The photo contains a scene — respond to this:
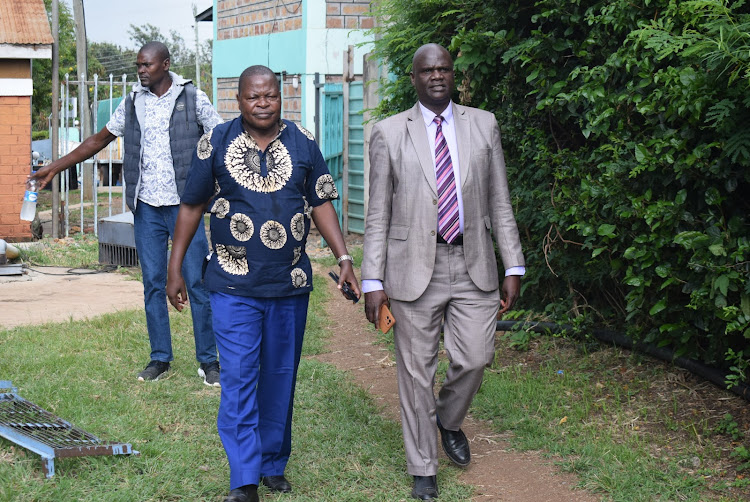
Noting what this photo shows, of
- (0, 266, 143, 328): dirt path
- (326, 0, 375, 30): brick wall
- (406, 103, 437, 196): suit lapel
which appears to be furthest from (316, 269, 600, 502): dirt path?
(326, 0, 375, 30): brick wall

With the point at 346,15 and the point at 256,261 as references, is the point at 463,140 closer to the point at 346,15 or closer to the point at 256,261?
the point at 256,261

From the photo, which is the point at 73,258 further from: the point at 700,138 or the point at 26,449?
the point at 700,138

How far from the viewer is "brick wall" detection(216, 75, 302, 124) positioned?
49.2 feet

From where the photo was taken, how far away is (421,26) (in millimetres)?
7230

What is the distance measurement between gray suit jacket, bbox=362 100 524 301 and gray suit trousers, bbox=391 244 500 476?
7cm

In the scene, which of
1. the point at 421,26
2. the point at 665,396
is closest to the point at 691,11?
the point at 665,396

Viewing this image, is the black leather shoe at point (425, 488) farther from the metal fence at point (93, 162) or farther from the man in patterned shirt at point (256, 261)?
the metal fence at point (93, 162)

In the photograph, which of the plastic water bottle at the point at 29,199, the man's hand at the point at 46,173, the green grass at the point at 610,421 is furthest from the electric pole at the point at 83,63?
the green grass at the point at 610,421

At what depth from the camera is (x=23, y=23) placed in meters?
13.4

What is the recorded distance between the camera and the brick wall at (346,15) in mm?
14492

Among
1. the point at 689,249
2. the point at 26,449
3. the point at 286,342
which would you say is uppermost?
the point at 689,249

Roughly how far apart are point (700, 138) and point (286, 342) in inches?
91.1

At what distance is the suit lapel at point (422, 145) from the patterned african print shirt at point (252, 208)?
0.53 metres

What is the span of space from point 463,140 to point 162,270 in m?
2.75
